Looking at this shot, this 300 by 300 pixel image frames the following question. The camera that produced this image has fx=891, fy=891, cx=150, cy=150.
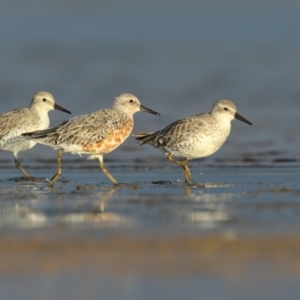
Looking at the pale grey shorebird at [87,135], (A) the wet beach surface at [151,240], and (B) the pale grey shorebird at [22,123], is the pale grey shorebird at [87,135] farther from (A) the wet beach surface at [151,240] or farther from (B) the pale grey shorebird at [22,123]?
(B) the pale grey shorebird at [22,123]

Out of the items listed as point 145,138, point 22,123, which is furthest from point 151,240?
point 22,123

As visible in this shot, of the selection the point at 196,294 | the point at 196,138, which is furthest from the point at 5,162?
the point at 196,294

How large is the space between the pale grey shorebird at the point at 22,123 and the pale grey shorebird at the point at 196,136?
192 centimetres

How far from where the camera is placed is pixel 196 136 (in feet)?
43.1

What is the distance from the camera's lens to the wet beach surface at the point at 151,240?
6938 millimetres

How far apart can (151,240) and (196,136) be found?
5.04m

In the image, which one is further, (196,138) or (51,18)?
Result: (51,18)

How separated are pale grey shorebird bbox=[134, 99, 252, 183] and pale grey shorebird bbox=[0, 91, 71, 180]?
1915 mm

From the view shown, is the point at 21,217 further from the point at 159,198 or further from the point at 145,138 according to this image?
the point at 145,138

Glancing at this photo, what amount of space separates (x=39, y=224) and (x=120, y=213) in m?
0.99

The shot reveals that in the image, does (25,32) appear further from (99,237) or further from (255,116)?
(99,237)

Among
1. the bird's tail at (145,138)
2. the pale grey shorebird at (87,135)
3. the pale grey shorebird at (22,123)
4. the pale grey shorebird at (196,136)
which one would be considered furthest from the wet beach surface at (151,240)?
the pale grey shorebird at (22,123)

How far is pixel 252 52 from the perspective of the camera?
3225cm

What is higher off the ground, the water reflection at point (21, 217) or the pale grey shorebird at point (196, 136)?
the pale grey shorebird at point (196, 136)
